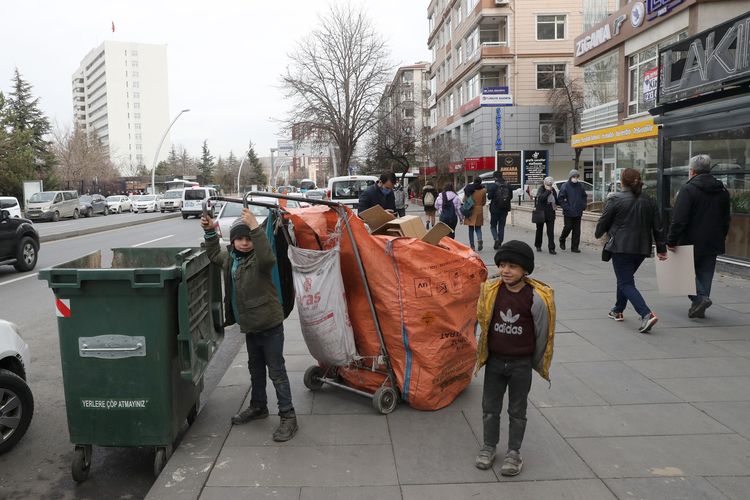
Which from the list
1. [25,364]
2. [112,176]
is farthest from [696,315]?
[112,176]

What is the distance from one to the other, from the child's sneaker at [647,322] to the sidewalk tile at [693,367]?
3.00 feet

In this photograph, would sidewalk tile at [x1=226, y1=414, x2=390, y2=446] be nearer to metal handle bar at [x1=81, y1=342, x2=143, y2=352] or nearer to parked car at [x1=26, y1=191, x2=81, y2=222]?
metal handle bar at [x1=81, y1=342, x2=143, y2=352]

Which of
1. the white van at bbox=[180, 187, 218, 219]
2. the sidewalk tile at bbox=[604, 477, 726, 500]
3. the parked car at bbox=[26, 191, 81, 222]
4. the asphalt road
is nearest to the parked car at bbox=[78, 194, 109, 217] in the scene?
the parked car at bbox=[26, 191, 81, 222]

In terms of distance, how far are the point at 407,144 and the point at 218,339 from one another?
4500 cm

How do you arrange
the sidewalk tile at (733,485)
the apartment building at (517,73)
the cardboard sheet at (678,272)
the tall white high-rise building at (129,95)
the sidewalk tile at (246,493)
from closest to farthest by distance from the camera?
the sidewalk tile at (733,485), the sidewalk tile at (246,493), the cardboard sheet at (678,272), the apartment building at (517,73), the tall white high-rise building at (129,95)

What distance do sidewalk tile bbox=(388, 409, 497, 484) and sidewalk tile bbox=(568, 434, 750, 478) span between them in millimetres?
687

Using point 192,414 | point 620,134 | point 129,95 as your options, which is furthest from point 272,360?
point 129,95

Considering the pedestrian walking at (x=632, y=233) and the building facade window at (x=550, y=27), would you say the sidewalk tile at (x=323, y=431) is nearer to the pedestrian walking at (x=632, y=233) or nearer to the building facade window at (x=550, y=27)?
the pedestrian walking at (x=632, y=233)

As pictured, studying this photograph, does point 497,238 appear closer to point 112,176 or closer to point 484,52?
point 484,52

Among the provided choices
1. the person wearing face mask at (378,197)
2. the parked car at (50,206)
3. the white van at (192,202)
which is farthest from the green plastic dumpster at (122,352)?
the parked car at (50,206)

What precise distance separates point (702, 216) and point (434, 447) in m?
4.81

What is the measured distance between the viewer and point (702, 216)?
7020mm

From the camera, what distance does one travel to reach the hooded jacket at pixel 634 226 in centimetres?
676

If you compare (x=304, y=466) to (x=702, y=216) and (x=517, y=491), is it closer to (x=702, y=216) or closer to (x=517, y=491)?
(x=517, y=491)
